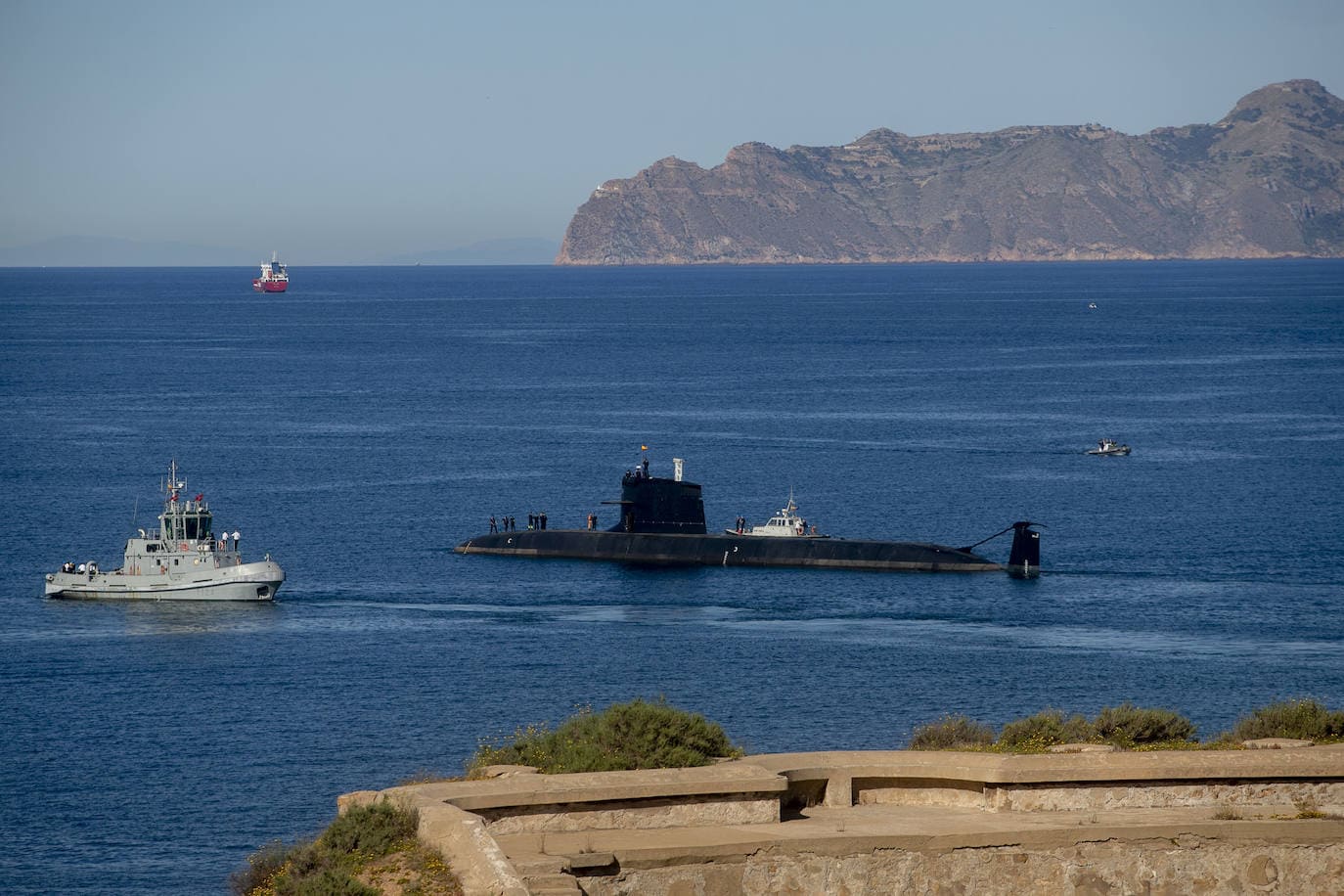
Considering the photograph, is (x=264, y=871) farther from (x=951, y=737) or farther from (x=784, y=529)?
(x=784, y=529)

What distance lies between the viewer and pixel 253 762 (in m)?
44.8

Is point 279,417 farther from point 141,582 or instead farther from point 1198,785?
point 1198,785

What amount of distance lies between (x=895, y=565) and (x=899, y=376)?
89.5 meters

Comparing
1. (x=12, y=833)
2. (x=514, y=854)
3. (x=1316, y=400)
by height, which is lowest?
(x=12, y=833)

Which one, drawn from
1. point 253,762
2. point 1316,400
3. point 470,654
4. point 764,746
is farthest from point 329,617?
point 1316,400

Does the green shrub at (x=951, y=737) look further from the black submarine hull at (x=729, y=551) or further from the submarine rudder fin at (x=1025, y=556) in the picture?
the black submarine hull at (x=729, y=551)

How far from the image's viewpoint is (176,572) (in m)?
69.6

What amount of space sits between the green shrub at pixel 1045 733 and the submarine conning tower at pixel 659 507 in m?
53.2

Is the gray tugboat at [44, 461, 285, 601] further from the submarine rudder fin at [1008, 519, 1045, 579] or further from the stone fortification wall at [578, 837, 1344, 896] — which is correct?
the stone fortification wall at [578, 837, 1344, 896]

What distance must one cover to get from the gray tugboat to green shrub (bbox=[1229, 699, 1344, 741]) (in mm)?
47185

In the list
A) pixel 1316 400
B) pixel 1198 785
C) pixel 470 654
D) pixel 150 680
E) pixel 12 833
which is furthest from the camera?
pixel 1316 400

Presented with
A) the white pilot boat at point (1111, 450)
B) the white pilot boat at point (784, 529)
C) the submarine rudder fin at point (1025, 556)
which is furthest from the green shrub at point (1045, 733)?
the white pilot boat at point (1111, 450)

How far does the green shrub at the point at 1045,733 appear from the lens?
2578cm

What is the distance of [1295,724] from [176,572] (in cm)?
5123
